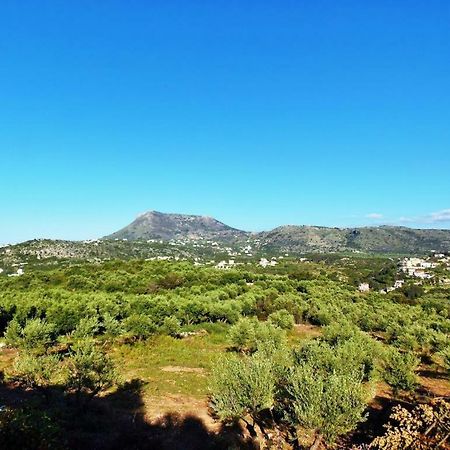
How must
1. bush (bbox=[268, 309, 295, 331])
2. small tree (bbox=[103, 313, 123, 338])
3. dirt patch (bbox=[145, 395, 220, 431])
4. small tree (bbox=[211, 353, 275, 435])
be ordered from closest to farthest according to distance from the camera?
small tree (bbox=[211, 353, 275, 435])
dirt patch (bbox=[145, 395, 220, 431])
small tree (bbox=[103, 313, 123, 338])
bush (bbox=[268, 309, 295, 331])

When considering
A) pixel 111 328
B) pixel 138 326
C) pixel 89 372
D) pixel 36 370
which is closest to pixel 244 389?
pixel 89 372

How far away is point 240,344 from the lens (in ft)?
165

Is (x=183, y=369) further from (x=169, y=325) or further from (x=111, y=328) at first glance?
(x=169, y=325)

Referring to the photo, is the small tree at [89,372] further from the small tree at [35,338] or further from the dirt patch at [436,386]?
the dirt patch at [436,386]

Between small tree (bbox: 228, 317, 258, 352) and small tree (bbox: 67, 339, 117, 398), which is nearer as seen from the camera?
small tree (bbox: 67, 339, 117, 398)

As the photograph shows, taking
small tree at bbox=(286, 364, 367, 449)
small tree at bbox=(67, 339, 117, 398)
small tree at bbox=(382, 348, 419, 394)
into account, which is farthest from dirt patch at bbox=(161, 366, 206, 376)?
small tree at bbox=(286, 364, 367, 449)

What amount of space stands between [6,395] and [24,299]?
34.4m

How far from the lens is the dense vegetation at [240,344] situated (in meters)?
20.8

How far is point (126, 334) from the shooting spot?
53.6 metres

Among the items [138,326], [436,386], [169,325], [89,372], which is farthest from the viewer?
[169,325]

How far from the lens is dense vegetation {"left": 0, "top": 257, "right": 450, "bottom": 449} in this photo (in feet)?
68.1

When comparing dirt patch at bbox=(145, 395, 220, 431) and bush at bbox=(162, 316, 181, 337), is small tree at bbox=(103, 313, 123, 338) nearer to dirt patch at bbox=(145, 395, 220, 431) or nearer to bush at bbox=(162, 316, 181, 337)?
bush at bbox=(162, 316, 181, 337)

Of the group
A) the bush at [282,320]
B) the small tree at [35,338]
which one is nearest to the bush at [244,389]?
the small tree at [35,338]

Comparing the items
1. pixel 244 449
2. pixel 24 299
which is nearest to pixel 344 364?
pixel 244 449
